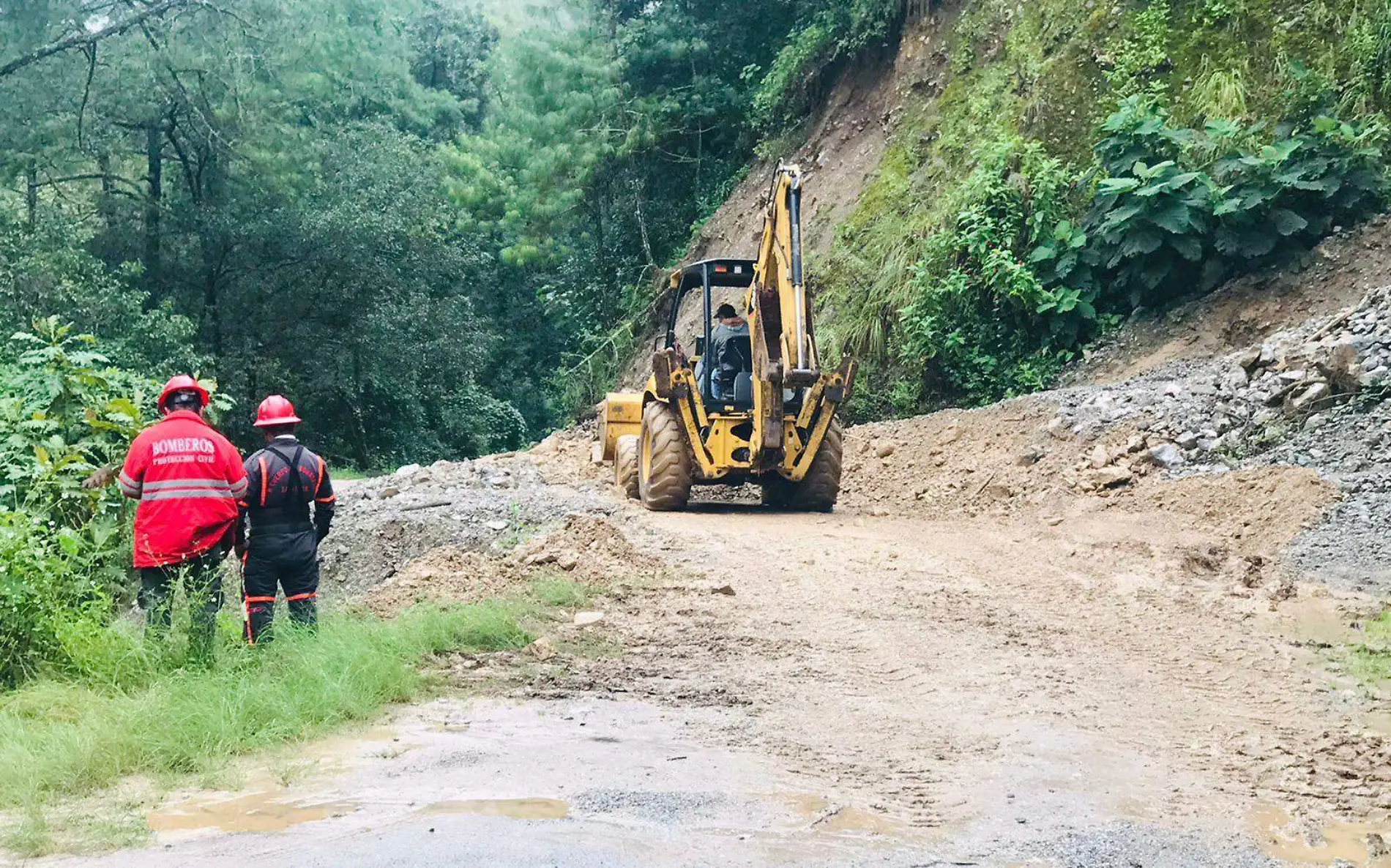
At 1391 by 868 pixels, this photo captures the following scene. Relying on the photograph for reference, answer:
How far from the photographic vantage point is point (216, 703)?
6297 millimetres

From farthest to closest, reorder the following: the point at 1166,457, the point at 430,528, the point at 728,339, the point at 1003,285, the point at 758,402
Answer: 1. the point at 1003,285
2. the point at 728,339
3. the point at 758,402
4. the point at 1166,457
5. the point at 430,528

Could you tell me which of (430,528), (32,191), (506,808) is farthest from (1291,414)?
(32,191)

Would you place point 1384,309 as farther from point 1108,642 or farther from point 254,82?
point 254,82

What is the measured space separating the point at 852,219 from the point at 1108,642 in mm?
14850

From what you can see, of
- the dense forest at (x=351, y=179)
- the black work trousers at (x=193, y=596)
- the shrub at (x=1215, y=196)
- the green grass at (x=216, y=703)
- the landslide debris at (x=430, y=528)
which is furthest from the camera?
the dense forest at (x=351, y=179)

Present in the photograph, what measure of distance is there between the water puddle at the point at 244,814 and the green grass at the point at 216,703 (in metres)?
0.38

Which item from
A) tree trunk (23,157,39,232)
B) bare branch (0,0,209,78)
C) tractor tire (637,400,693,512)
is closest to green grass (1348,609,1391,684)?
tractor tire (637,400,693,512)

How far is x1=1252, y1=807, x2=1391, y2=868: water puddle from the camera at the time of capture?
454 cm

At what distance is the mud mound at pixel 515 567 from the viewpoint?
30.1ft

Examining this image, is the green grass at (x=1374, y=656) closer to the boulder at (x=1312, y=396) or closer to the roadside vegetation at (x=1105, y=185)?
the boulder at (x=1312, y=396)

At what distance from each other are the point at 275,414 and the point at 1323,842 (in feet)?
18.9

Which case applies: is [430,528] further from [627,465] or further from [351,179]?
[351,179]

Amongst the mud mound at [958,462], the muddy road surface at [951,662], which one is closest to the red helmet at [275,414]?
the muddy road surface at [951,662]

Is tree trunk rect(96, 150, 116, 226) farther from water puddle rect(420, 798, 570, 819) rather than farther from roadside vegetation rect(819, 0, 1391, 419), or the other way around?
water puddle rect(420, 798, 570, 819)
